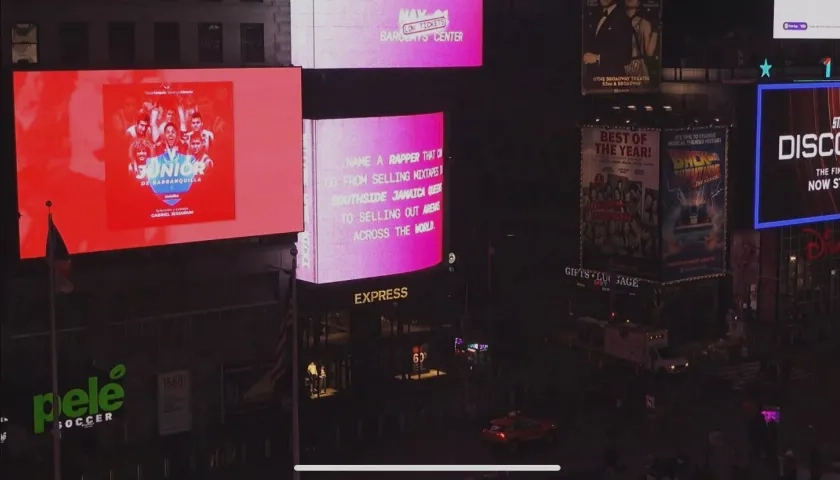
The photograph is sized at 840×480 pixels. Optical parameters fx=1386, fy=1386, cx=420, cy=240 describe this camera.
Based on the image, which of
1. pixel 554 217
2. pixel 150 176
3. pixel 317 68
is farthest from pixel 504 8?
pixel 150 176

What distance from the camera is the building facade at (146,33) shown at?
45750 mm

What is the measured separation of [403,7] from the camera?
188 ft

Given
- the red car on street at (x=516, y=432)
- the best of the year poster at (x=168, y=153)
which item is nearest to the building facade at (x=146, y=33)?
the best of the year poster at (x=168, y=153)

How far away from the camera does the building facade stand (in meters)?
45.8

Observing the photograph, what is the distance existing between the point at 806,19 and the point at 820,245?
1266 cm

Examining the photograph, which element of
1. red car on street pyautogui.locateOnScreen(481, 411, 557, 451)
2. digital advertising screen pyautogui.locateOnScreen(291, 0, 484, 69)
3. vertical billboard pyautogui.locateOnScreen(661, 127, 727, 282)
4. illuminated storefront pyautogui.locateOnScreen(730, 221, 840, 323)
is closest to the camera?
red car on street pyautogui.locateOnScreen(481, 411, 557, 451)

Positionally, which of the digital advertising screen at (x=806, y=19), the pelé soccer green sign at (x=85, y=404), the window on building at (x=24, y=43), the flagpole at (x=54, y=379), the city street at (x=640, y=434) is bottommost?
the city street at (x=640, y=434)

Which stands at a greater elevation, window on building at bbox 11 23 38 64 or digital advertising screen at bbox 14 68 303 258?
Result: window on building at bbox 11 23 38 64

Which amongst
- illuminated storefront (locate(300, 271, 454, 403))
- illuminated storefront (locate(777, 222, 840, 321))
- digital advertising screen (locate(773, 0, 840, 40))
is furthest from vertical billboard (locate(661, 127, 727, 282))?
illuminated storefront (locate(300, 271, 454, 403))

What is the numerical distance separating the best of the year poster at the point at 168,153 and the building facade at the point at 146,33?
117 cm

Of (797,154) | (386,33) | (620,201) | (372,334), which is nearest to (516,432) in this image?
(372,334)

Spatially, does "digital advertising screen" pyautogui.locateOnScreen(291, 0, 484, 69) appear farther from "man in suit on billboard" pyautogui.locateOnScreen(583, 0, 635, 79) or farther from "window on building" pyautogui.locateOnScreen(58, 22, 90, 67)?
"window on building" pyautogui.locateOnScreen(58, 22, 90, 67)

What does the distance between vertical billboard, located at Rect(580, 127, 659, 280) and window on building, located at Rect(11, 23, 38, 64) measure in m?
29.0

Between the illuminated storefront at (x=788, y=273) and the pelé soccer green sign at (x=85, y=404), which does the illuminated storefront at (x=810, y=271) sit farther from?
the pelé soccer green sign at (x=85, y=404)
